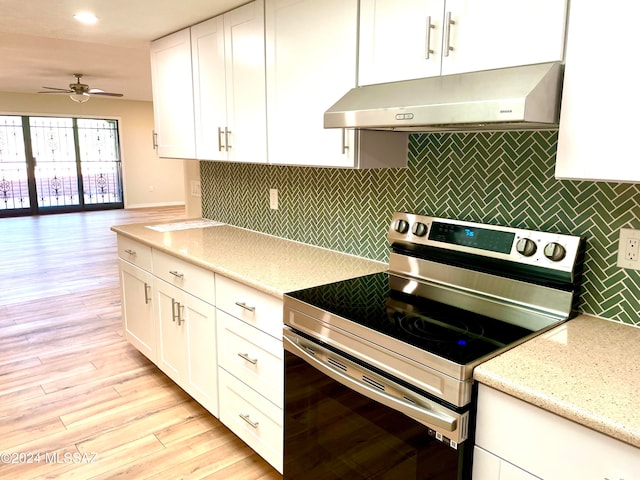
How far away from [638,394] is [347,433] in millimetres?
828

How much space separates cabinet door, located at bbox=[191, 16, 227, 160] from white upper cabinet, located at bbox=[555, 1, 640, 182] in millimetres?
1769

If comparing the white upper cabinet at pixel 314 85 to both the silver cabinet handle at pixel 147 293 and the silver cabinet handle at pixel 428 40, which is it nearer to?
the silver cabinet handle at pixel 428 40

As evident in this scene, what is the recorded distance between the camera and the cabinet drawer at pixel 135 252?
9.07 feet

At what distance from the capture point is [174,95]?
2.98 meters

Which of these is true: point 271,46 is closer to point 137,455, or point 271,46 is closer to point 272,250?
point 272,250

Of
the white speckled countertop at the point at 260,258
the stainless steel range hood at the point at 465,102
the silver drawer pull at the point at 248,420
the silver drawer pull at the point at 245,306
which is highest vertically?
the stainless steel range hood at the point at 465,102

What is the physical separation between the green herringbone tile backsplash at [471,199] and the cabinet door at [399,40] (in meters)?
0.38

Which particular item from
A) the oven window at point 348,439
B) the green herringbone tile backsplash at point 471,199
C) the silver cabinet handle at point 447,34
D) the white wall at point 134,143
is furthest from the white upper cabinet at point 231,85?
the white wall at point 134,143

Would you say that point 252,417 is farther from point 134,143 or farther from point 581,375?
point 134,143

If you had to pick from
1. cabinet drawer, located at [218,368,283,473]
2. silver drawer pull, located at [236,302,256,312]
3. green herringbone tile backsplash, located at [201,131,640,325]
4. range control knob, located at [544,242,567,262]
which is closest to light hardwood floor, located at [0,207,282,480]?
cabinet drawer, located at [218,368,283,473]

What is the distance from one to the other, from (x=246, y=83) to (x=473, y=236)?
1.35m

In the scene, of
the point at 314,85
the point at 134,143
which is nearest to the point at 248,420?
the point at 314,85

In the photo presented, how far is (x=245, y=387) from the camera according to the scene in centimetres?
208

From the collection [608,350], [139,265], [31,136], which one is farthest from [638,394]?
[31,136]
